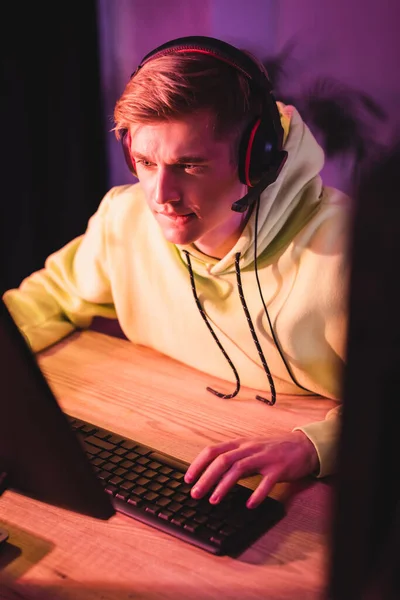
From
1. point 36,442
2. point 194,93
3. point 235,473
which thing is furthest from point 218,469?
point 194,93

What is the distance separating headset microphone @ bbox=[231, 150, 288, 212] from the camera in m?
1.12

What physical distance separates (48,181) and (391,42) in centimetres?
103

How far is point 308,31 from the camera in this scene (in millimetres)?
1657

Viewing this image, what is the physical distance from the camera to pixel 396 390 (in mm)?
437

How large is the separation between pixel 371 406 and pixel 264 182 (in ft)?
2.47

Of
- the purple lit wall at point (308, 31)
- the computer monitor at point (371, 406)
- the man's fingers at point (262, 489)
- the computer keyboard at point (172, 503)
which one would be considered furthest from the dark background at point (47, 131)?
the computer monitor at point (371, 406)

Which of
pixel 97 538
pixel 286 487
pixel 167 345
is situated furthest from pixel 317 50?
pixel 97 538

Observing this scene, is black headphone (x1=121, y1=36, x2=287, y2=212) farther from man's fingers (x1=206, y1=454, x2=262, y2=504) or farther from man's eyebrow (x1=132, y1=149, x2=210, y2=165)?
man's fingers (x1=206, y1=454, x2=262, y2=504)

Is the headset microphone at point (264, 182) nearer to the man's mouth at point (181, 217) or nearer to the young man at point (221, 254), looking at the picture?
the young man at point (221, 254)

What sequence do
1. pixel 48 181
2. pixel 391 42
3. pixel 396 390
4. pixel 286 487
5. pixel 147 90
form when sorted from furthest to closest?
pixel 48 181, pixel 391 42, pixel 147 90, pixel 286 487, pixel 396 390

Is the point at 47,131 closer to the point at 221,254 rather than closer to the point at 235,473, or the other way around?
the point at 221,254

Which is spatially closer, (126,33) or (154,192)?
(154,192)

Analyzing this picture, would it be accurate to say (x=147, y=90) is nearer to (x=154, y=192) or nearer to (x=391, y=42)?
(x=154, y=192)

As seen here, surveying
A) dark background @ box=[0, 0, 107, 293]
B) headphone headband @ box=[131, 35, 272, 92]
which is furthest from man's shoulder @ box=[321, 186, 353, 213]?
dark background @ box=[0, 0, 107, 293]
